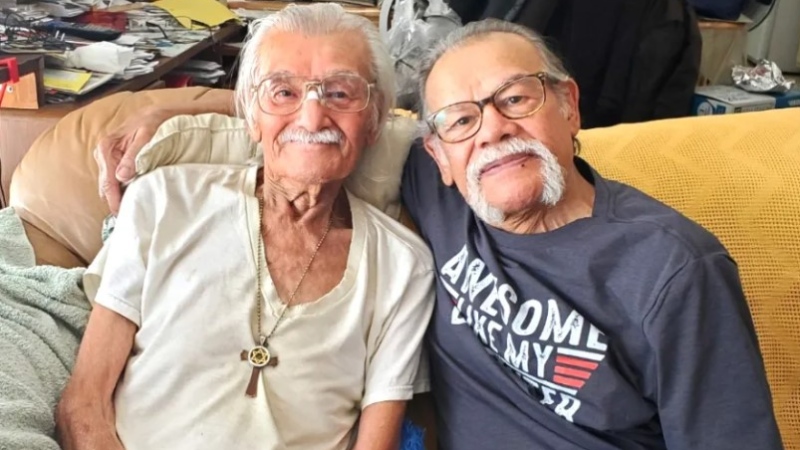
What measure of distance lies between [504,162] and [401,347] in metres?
0.37

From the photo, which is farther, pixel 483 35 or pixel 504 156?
pixel 483 35

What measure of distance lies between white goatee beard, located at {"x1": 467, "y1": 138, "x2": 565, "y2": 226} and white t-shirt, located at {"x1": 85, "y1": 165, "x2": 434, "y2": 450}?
0.18 metres

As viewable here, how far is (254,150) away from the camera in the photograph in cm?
152

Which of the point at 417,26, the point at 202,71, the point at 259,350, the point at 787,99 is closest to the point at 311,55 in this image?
the point at 259,350

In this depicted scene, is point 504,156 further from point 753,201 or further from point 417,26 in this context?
point 417,26

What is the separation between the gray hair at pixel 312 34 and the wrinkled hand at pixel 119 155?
180 millimetres

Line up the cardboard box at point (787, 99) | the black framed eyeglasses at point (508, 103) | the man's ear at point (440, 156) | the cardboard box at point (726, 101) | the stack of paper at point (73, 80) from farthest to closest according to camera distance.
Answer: the cardboard box at point (787, 99) < the cardboard box at point (726, 101) < the stack of paper at point (73, 80) < the man's ear at point (440, 156) < the black framed eyeglasses at point (508, 103)

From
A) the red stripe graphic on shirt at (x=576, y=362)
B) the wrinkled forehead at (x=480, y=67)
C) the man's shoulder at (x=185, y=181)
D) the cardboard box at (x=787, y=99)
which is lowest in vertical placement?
the cardboard box at (x=787, y=99)

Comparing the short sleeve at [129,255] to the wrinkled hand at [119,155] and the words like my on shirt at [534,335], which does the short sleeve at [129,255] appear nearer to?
the wrinkled hand at [119,155]

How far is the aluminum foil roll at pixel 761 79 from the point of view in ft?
10.8

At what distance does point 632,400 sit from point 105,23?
2317 mm

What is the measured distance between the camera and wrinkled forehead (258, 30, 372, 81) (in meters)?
1.35

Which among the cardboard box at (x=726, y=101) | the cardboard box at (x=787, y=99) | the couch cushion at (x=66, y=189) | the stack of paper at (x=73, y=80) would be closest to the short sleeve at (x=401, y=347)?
the couch cushion at (x=66, y=189)

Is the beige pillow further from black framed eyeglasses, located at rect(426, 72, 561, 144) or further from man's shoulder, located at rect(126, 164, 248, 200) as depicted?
black framed eyeglasses, located at rect(426, 72, 561, 144)
